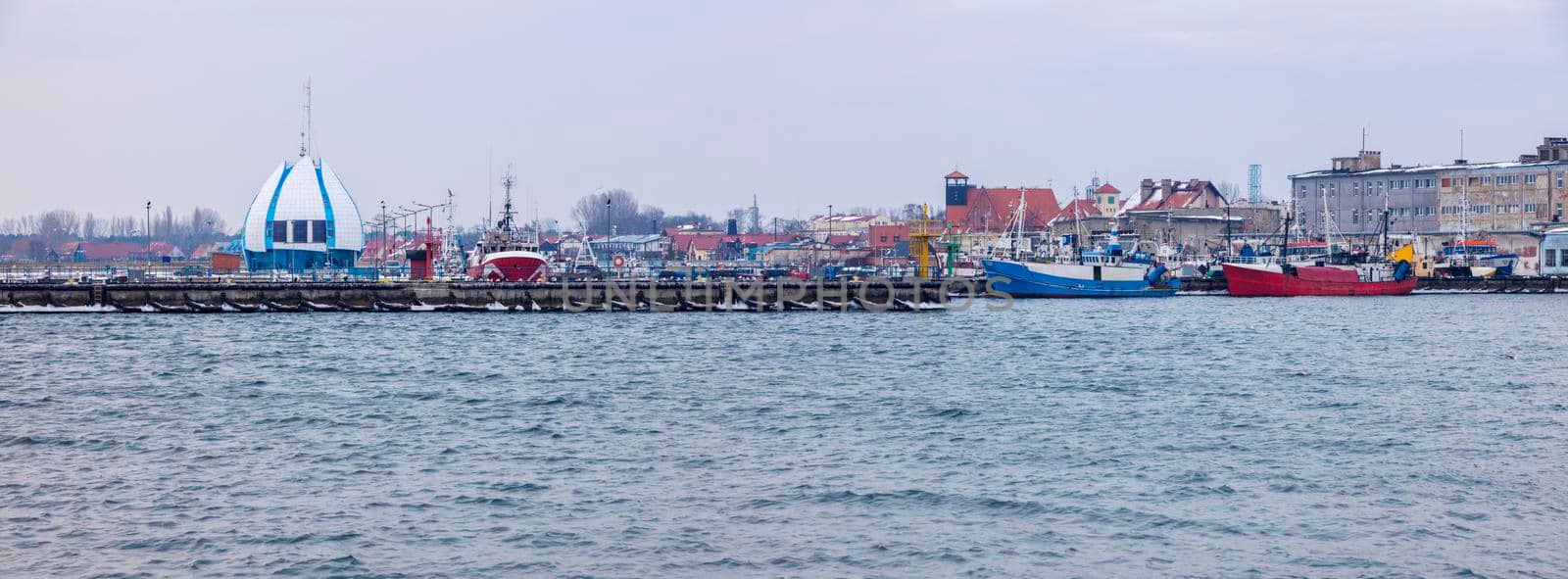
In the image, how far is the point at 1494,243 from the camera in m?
135

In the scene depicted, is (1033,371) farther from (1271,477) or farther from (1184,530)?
(1184,530)

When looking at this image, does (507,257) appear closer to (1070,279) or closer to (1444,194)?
(1070,279)

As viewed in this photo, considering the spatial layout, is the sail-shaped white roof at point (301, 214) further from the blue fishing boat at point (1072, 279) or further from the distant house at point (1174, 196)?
the distant house at point (1174, 196)

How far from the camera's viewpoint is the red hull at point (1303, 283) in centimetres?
11244

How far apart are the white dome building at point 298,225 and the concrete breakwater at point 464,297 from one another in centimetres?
3798

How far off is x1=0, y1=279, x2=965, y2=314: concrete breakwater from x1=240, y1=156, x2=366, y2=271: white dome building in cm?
3798

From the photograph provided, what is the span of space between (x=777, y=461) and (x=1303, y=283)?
93.5 metres

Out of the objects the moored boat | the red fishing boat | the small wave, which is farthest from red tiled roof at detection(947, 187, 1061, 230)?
the small wave

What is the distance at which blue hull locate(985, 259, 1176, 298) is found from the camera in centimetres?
10794

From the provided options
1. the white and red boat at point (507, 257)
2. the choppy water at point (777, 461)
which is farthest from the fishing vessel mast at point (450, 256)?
the choppy water at point (777, 461)

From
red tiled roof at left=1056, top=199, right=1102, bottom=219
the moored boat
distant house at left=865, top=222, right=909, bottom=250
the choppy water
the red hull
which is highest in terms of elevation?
red tiled roof at left=1056, top=199, right=1102, bottom=219

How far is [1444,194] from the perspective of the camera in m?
144

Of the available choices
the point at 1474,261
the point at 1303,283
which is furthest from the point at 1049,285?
the point at 1474,261

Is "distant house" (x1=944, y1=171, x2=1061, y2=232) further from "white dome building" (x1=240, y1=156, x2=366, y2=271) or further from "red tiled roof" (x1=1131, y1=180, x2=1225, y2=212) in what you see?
"white dome building" (x1=240, y1=156, x2=366, y2=271)
